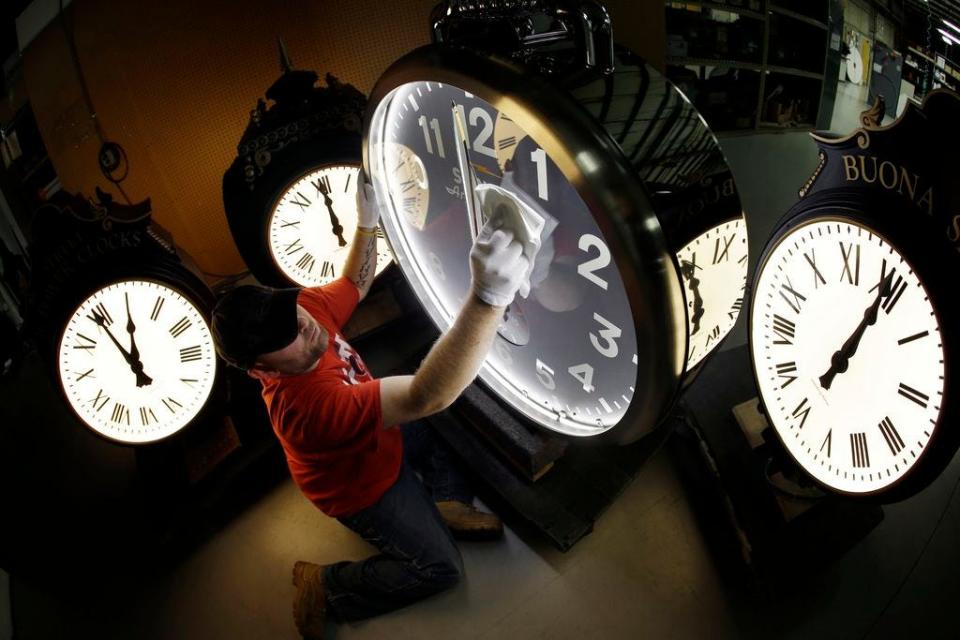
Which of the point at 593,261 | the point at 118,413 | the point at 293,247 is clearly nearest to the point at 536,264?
the point at 593,261

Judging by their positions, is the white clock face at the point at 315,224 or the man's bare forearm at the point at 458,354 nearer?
the man's bare forearm at the point at 458,354

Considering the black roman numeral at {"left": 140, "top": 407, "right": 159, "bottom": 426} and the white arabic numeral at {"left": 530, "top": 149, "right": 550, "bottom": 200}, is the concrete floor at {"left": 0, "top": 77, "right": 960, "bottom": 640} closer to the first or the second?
the white arabic numeral at {"left": 530, "top": 149, "right": 550, "bottom": 200}

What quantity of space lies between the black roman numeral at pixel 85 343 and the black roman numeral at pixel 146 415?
0.88 feet

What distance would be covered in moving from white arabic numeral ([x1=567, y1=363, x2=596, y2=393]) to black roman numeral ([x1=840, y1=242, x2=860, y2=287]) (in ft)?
1.84

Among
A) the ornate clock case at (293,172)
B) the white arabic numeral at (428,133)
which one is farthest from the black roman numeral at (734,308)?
the ornate clock case at (293,172)

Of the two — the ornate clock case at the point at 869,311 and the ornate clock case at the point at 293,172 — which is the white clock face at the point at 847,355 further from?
the ornate clock case at the point at 293,172

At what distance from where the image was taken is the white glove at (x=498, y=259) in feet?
3.43

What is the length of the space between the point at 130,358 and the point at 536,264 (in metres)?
1.48

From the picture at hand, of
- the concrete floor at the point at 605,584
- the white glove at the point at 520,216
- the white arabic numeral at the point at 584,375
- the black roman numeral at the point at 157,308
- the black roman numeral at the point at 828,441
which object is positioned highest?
the white glove at the point at 520,216

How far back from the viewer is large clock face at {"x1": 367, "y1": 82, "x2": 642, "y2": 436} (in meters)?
1.10

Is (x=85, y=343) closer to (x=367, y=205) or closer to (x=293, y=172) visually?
(x=293, y=172)

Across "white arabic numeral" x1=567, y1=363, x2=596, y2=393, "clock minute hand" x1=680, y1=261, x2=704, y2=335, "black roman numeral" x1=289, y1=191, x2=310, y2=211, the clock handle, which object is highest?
the clock handle

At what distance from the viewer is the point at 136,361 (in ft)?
6.05

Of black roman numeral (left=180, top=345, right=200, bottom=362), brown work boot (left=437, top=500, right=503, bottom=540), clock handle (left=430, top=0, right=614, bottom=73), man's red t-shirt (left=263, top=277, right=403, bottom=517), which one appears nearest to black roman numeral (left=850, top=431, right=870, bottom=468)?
clock handle (left=430, top=0, right=614, bottom=73)
